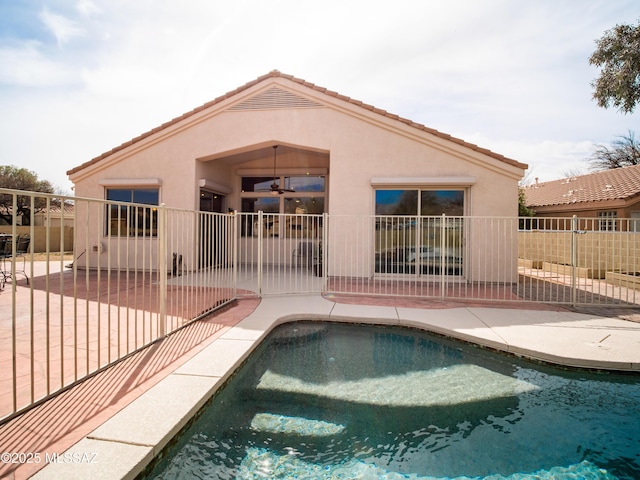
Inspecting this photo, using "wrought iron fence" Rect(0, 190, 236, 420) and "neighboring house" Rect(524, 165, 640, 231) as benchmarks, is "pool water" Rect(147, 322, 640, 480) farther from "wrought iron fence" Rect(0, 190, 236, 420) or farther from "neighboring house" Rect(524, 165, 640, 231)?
"neighboring house" Rect(524, 165, 640, 231)

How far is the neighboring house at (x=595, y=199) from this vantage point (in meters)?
12.5

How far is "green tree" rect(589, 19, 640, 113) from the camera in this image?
1091 cm

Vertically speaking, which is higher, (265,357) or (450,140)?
(450,140)

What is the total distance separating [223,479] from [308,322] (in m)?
3.59

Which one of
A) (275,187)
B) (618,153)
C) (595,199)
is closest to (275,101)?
(275,187)

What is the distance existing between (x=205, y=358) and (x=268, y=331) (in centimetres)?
135

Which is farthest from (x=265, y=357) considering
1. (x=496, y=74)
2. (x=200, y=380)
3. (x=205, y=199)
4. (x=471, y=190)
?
(x=496, y=74)

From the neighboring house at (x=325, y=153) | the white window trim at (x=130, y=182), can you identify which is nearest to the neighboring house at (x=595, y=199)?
the neighboring house at (x=325, y=153)

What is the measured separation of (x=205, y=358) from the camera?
3.80 metres

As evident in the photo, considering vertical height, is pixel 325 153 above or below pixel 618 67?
below

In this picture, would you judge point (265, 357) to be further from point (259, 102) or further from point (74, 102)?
point (74, 102)

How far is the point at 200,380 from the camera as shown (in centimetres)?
324

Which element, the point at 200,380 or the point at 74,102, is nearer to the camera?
the point at 200,380

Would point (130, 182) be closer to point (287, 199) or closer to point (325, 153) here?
point (287, 199)
